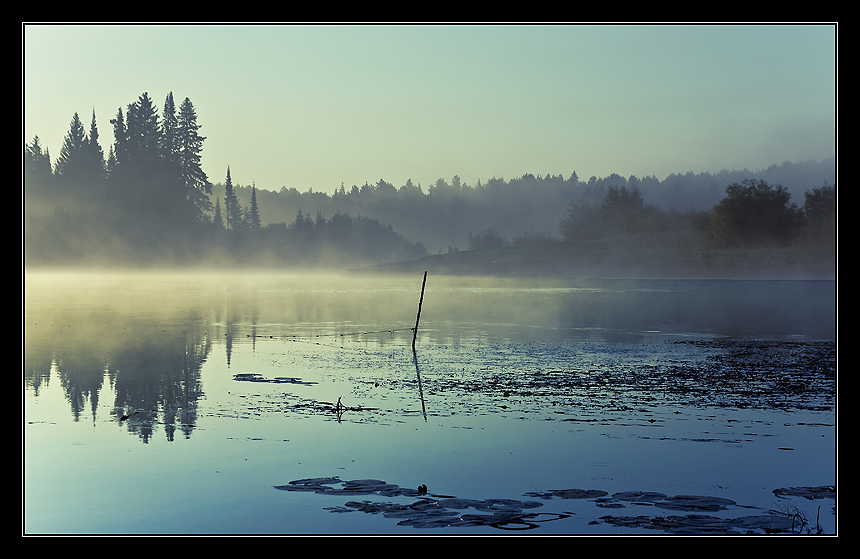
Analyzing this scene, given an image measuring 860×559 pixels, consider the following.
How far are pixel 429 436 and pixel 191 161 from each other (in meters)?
170

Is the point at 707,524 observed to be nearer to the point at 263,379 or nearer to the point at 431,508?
the point at 431,508

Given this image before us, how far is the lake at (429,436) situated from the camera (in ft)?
38.5

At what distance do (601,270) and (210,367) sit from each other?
374ft

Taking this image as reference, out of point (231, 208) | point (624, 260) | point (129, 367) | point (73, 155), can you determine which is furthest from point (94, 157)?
point (129, 367)

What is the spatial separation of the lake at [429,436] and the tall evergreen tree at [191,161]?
147m

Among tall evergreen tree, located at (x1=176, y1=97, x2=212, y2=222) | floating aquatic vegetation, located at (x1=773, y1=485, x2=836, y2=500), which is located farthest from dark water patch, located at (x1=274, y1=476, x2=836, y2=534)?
Answer: tall evergreen tree, located at (x1=176, y1=97, x2=212, y2=222)

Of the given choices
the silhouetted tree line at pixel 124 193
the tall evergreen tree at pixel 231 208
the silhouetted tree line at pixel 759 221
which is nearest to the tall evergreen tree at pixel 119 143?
the silhouetted tree line at pixel 124 193

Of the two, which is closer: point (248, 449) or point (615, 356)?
point (248, 449)

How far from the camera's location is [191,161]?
17750 centimetres

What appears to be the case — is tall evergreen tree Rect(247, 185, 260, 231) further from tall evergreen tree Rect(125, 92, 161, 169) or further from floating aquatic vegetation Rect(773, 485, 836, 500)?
floating aquatic vegetation Rect(773, 485, 836, 500)

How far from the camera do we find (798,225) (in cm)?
12362

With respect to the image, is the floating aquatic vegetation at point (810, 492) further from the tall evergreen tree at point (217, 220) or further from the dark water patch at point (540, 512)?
the tall evergreen tree at point (217, 220)
